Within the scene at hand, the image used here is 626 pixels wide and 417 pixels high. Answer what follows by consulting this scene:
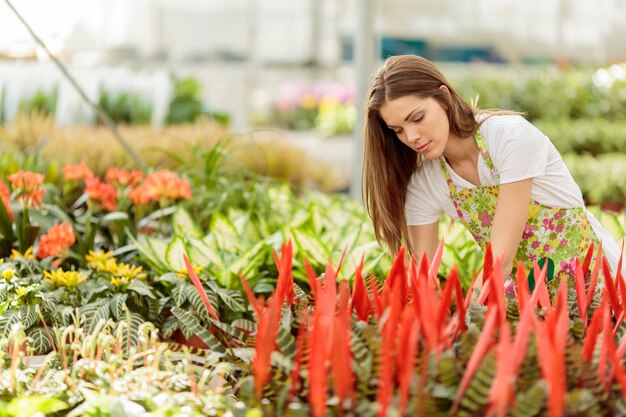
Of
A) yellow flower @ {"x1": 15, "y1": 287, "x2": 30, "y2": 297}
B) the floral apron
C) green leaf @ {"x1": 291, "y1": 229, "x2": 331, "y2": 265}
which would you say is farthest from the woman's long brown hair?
yellow flower @ {"x1": 15, "y1": 287, "x2": 30, "y2": 297}

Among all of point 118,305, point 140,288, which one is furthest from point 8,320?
point 140,288

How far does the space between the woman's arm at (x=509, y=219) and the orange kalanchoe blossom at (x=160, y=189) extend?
4.78ft

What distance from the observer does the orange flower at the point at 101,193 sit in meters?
3.22

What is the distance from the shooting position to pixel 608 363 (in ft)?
4.95

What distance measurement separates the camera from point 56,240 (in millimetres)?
2740

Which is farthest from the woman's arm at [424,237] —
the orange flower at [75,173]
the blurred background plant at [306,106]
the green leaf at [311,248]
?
the blurred background plant at [306,106]

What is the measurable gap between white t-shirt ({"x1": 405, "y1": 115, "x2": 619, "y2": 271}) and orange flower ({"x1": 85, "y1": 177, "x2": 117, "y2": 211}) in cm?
125

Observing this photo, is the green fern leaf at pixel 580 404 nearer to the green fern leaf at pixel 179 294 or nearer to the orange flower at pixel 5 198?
the green fern leaf at pixel 179 294

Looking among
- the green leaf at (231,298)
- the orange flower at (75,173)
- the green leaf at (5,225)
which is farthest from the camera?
the orange flower at (75,173)

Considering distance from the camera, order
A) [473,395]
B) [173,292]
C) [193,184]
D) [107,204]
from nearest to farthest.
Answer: [473,395] < [173,292] < [107,204] < [193,184]

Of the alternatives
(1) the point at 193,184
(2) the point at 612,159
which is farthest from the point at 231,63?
(1) the point at 193,184

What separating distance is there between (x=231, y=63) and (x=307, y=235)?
28.2 ft

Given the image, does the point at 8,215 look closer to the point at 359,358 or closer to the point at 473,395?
the point at 359,358

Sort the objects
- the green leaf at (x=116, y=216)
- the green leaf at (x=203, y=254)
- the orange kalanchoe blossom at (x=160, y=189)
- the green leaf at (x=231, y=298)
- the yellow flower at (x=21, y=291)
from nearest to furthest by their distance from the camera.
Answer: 1. the yellow flower at (x=21, y=291)
2. the green leaf at (x=231, y=298)
3. the green leaf at (x=203, y=254)
4. the green leaf at (x=116, y=216)
5. the orange kalanchoe blossom at (x=160, y=189)
